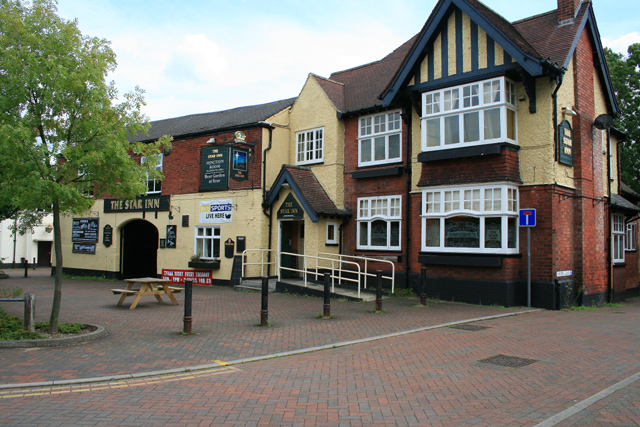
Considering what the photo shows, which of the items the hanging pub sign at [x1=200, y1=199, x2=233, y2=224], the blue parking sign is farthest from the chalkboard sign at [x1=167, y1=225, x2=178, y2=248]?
the blue parking sign

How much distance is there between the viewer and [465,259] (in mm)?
14094

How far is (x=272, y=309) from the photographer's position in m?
13.2

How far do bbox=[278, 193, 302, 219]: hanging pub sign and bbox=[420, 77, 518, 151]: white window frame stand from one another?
520 centimetres

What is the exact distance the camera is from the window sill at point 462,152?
532 inches

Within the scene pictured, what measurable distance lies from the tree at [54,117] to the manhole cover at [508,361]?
7.38 m

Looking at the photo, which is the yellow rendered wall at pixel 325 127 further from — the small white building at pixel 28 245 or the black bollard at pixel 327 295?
the small white building at pixel 28 245

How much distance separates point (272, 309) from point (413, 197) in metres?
6.02

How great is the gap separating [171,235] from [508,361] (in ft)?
55.4

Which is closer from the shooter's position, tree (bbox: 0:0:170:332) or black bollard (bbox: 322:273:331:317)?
tree (bbox: 0:0:170:332)

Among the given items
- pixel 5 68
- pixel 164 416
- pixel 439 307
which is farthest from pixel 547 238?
pixel 5 68

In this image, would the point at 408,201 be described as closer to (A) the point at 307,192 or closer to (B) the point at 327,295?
(A) the point at 307,192

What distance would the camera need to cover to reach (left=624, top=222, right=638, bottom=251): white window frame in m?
19.3

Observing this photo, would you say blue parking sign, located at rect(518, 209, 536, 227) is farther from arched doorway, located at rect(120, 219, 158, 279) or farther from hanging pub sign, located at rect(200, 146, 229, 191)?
arched doorway, located at rect(120, 219, 158, 279)

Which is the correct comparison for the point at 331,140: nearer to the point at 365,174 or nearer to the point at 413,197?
the point at 365,174
